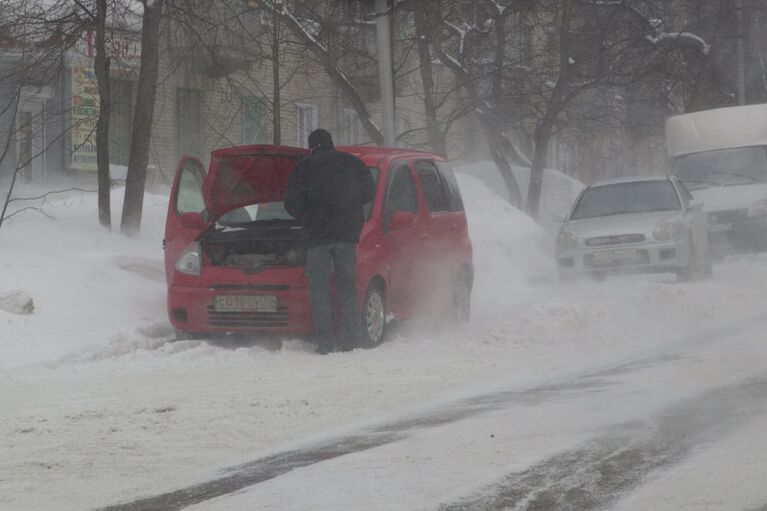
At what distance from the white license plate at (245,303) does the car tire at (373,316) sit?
75 cm

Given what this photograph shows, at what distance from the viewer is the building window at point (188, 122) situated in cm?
3262

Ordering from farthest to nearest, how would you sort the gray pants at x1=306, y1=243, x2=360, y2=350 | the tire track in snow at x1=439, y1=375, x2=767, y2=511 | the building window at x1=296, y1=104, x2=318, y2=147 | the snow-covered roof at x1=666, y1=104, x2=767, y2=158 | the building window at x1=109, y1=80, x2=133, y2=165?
1. the building window at x1=296, y1=104, x2=318, y2=147
2. the building window at x1=109, y1=80, x2=133, y2=165
3. the snow-covered roof at x1=666, y1=104, x2=767, y2=158
4. the gray pants at x1=306, y1=243, x2=360, y2=350
5. the tire track in snow at x1=439, y1=375, x2=767, y2=511

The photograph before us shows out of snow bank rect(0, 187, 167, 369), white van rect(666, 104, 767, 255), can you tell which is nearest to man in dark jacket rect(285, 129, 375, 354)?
snow bank rect(0, 187, 167, 369)

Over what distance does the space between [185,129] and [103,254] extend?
719 inches

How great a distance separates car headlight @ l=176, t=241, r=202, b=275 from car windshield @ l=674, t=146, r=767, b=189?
13.7 meters

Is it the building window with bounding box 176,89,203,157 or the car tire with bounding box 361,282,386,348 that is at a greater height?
the building window with bounding box 176,89,203,157

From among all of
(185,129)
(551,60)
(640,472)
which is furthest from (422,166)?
(185,129)

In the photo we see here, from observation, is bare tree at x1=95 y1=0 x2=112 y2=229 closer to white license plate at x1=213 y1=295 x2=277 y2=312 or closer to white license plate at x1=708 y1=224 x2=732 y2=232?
white license plate at x1=213 y1=295 x2=277 y2=312

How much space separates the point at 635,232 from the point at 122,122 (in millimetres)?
15154

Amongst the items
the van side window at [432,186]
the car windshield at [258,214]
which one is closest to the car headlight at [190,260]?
the car windshield at [258,214]

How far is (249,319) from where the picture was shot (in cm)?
1154

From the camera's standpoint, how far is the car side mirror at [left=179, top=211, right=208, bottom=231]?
12234mm

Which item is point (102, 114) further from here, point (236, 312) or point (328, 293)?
point (328, 293)

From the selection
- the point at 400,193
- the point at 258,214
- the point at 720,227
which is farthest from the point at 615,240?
the point at 258,214
